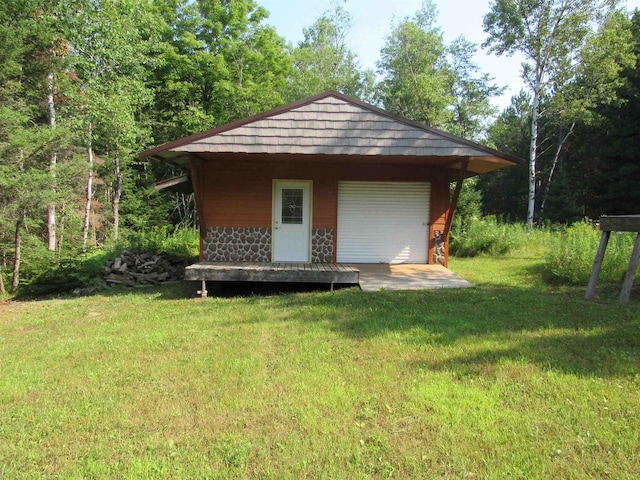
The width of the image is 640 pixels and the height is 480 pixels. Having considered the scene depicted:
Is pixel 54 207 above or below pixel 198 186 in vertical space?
below

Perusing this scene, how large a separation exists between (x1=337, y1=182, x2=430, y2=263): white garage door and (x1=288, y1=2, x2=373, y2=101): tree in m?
17.4

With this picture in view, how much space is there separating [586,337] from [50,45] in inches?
705

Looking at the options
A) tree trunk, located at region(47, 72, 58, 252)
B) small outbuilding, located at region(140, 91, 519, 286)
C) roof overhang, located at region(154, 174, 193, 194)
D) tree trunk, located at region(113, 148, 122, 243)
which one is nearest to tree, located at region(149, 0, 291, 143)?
tree trunk, located at region(113, 148, 122, 243)

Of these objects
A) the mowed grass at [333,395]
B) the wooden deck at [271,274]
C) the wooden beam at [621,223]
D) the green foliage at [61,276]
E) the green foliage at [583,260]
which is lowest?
the green foliage at [61,276]

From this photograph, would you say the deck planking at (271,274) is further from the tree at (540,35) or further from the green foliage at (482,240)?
the tree at (540,35)

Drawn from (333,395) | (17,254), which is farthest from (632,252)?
(17,254)

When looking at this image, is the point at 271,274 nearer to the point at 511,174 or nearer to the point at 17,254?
the point at 17,254

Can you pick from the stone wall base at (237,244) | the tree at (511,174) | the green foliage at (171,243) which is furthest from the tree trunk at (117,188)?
the tree at (511,174)

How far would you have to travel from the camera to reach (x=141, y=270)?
1078 centimetres

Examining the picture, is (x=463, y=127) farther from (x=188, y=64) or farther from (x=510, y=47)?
(x=188, y=64)

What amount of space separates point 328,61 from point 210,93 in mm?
8410

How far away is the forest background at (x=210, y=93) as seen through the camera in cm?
1264

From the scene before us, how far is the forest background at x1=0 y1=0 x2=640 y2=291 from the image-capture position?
1264 centimetres

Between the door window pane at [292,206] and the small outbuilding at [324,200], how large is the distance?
0.02m
